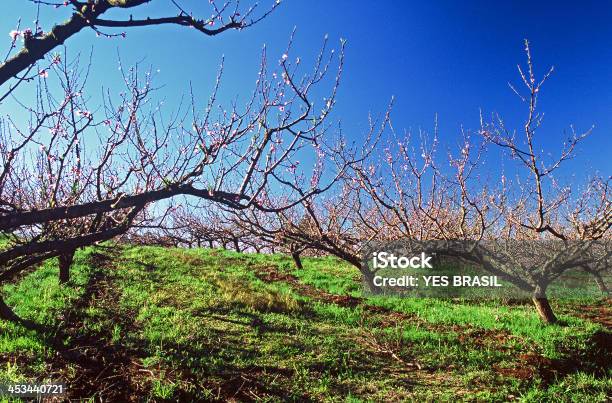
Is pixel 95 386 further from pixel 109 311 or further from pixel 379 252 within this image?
pixel 379 252

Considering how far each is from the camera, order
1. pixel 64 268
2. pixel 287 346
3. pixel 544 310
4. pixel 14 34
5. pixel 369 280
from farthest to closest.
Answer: pixel 369 280 < pixel 64 268 < pixel 544 310 < pixel 287 346 < pixel 14 34

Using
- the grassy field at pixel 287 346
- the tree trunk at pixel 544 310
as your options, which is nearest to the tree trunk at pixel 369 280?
the grassy field at pixel 287 346

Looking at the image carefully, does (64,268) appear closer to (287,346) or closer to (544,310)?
(287,346)

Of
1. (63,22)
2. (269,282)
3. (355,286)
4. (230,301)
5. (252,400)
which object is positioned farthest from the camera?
(269,282)

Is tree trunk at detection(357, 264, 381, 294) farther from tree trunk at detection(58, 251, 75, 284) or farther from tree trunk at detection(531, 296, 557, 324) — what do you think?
tree trunk at detection(58, 251, 75, 284)

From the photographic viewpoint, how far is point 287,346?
7293mm

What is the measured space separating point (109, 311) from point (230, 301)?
278 centimetres

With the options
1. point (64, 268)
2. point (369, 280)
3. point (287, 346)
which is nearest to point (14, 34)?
point (287, 346)

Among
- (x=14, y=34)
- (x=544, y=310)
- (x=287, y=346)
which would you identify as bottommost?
(x=287, y=346)

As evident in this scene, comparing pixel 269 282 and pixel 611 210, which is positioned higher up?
pixel 611 210

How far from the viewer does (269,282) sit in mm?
14945

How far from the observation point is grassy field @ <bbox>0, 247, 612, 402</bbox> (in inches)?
219

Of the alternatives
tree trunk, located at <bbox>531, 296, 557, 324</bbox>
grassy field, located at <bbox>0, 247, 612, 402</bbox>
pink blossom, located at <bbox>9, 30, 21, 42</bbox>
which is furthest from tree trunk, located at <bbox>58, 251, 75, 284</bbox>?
tree trunk, located at <bbox>531, 296, 557, 324</bbox>

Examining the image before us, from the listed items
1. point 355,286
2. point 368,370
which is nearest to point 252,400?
point 368,370
